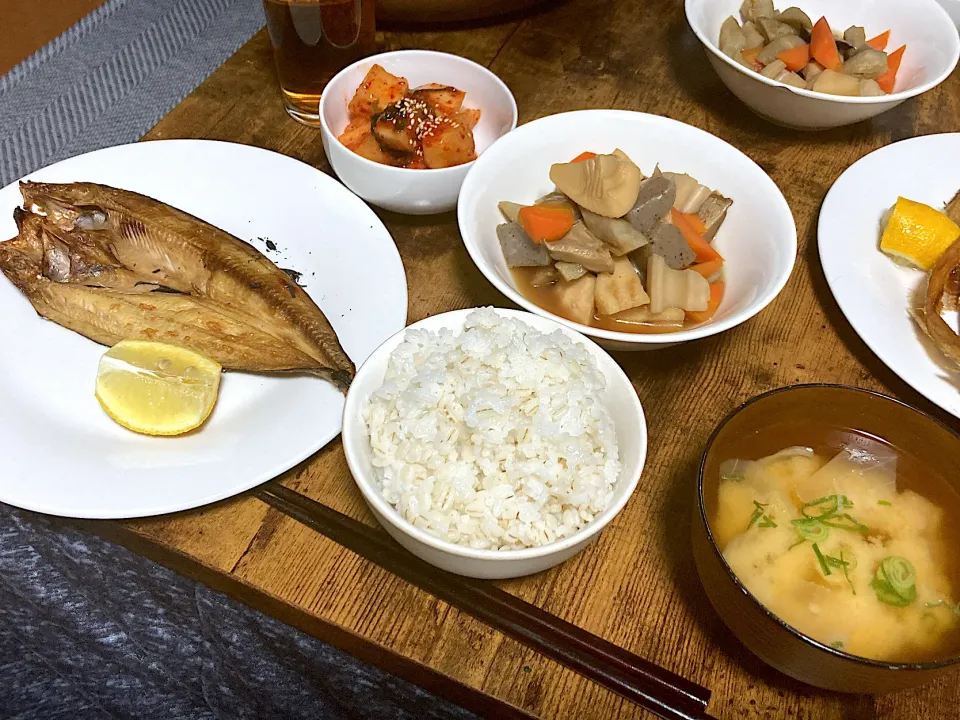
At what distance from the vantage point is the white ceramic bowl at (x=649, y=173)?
1329 millimetres

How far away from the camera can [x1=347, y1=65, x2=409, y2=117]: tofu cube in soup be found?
1.61 m

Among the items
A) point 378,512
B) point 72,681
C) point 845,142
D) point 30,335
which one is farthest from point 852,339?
point 72,681

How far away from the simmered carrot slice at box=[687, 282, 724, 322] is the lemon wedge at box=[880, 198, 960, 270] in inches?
13.6

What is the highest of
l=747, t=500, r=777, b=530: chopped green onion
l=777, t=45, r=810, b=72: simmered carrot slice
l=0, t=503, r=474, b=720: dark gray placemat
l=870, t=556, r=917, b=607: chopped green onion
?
l=777, t=45, r=810, b=72: simmered carrot slice

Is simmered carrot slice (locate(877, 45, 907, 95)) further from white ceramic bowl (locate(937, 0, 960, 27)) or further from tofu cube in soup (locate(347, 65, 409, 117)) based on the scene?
tofu cube in soup (locate(347, 65, 409, 117))

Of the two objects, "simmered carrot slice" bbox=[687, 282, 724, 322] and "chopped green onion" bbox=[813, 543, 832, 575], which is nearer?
"chopped green onion" bbox=[813, 543, 832, 575]

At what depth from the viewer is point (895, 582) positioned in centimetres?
94

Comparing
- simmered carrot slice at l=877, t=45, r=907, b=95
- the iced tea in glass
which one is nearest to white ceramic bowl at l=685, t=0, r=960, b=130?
simmered carrot slice at l=877, t=45, r=907, b=95

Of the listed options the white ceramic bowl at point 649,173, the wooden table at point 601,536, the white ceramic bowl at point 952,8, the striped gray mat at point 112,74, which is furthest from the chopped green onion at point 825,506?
the striped gray mat at point 112,74

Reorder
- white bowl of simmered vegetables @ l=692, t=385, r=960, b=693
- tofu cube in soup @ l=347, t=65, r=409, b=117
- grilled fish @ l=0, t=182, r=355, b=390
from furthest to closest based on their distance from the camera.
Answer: tofu cube in soup @ l=347, t=65, r=409, b=117 → grilled fish @ l=0, t=182, r=355, b=390 → white bowl of simmered vegetables @ l=692, t=385, r=960, b=693

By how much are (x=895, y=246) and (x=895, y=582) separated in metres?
0.78

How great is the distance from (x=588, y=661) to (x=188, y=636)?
1.03 meters

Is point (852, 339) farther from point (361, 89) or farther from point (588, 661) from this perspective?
point (361, 89)

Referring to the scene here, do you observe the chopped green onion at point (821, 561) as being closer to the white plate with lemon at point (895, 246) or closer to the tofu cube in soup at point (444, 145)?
the white plate with lemon at point (895, 246)
